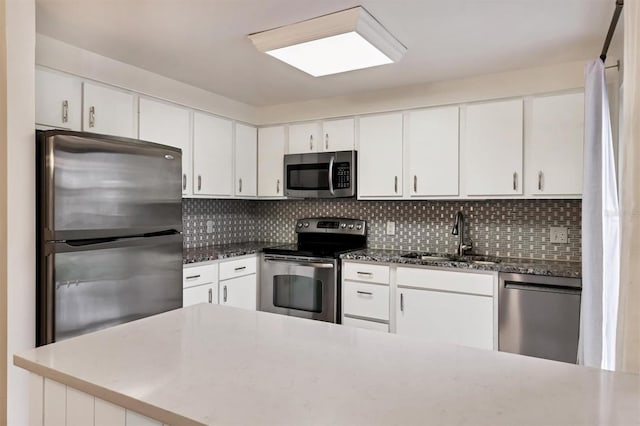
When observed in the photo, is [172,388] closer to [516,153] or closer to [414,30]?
[414,30]

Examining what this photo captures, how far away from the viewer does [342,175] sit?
3693mm

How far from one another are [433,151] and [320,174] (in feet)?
3.37

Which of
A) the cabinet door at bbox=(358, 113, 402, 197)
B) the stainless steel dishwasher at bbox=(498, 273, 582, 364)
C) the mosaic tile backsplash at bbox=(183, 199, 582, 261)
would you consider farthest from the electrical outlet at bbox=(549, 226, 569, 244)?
the cabinet door at bbox=(358, 113, 402, 197)

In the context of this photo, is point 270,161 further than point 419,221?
Yes

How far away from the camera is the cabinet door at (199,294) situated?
3100mm

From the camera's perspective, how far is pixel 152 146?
254 cm

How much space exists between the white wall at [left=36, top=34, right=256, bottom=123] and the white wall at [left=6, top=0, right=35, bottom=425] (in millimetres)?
427

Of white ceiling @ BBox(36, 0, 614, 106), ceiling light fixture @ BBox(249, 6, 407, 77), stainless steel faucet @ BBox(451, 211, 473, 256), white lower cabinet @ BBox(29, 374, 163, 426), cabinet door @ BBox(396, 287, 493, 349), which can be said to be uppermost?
white ceiling @ BBox(36, 0, 614, 106)

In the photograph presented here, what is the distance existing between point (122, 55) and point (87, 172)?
1.04m

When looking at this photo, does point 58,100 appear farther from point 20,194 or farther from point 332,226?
point 332,226

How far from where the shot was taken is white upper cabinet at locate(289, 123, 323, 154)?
3.87 metres

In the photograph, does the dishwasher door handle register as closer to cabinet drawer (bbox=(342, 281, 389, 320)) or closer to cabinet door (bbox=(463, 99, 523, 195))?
cabinet door (bbox=(463, 99, 523, 195))

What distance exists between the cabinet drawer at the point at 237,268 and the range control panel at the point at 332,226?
66cm

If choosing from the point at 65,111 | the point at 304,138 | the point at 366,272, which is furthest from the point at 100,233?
the point at 304,138
